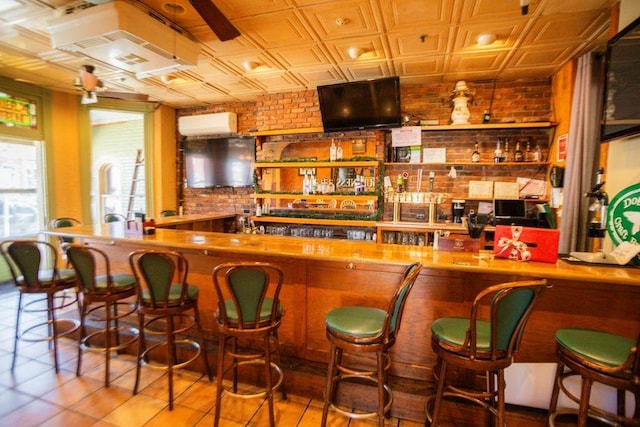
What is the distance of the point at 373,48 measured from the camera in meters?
3.51

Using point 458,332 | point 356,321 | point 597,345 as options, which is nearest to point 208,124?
point 356,321

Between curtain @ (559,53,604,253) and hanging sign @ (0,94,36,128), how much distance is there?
735cm

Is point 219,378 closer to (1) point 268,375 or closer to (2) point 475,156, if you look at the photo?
(1) point 268,375

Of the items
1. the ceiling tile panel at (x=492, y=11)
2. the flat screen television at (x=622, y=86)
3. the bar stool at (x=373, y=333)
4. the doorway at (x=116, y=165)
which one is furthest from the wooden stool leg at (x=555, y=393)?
the doorway at (x=116, y=165)

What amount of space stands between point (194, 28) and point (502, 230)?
329cm

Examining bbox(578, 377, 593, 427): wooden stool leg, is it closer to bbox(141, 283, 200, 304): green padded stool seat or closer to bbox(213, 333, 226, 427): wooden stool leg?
bbox(213, 333, 226, 427): wooden stool leg

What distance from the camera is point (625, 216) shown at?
88.7 inches

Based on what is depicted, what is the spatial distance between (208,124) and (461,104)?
4259 mm

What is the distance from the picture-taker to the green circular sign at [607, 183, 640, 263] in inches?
85.7

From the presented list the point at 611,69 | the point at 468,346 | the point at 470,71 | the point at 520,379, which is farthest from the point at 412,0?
the point at 520,379

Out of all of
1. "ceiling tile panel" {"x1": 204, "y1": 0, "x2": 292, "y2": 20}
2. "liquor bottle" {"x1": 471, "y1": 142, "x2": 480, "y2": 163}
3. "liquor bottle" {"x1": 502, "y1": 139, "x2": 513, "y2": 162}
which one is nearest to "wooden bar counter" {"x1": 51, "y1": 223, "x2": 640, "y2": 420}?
"ceiling tile panel" {"x1": 204, "y1": 0, "x2": 292, "y2": 20}

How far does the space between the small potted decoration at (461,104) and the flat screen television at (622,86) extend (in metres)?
1.85

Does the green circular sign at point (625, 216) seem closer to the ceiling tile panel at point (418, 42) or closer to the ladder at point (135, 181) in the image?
the ceiling tile panel at point (418, 42)

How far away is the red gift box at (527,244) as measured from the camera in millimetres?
1943
